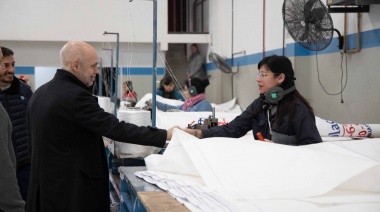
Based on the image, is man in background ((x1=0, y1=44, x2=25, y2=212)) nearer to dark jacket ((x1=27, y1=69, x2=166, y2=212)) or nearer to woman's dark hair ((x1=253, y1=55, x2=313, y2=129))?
dark jacket ((x1=27, y1=69, x2=166, y2=212))

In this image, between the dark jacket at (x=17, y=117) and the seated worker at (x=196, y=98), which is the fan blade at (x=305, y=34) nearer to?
the seated worker at (x=196, y=98)

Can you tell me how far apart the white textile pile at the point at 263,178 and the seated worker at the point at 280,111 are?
54 cm

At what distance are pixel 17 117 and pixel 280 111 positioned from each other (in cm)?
169

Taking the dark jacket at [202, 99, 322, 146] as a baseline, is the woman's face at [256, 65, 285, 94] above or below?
above

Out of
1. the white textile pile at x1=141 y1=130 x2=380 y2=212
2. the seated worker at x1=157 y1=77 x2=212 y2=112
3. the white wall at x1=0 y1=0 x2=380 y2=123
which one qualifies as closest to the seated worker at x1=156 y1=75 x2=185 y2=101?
the white wall at x1=0 y1=0 x2=380 y2=123

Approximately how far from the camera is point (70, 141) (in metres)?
2.47

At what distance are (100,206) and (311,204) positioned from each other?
121 cm

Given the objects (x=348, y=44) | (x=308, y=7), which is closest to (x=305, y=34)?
(x=308, y=7)

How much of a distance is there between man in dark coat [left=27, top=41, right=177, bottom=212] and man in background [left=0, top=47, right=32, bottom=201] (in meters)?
0.82

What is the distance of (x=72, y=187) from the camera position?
2.50 meters

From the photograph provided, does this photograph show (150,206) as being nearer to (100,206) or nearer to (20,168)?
(100,206)

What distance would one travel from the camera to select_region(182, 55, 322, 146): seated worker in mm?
2695

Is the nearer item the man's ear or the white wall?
the man's ear

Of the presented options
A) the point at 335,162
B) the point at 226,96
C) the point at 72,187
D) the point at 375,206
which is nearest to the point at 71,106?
the point at 72,187
